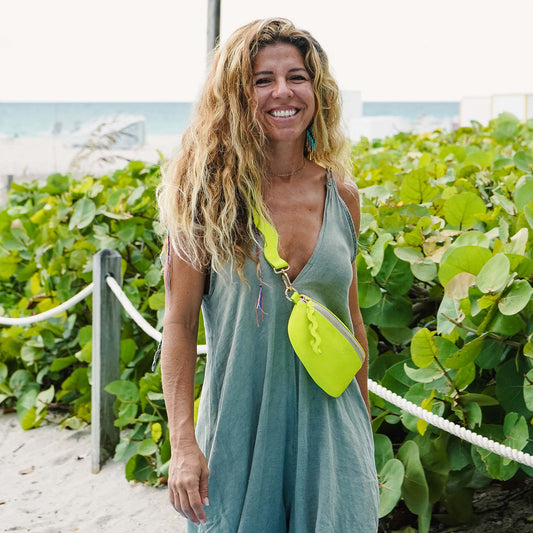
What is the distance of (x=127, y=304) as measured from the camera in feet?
10.7

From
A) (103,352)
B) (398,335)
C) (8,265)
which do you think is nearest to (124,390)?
Result: (103,352)

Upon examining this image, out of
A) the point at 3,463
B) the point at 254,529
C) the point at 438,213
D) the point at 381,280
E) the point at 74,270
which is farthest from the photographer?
the point at 74,270

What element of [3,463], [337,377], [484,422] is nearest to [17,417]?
[3,463]

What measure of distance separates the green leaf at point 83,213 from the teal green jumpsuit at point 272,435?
8.24 ft

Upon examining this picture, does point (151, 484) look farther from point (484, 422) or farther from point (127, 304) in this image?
point (484, 422)

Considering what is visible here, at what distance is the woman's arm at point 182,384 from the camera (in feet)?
4.71

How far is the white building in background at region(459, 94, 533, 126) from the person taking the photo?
19578 mm

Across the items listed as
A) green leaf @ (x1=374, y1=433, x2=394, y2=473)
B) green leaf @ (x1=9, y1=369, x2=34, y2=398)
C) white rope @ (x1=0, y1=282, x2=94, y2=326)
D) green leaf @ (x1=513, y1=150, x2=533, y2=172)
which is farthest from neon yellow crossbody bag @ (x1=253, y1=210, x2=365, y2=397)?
green leaf @ (x1=9, y1=369, x2=34, y2=398)

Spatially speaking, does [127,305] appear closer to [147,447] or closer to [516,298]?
[147,447]

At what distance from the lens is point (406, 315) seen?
8.22ft

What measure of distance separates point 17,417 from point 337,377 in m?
3.17

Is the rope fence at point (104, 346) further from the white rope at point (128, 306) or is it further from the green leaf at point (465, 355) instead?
the green leaf at point (465, 355)

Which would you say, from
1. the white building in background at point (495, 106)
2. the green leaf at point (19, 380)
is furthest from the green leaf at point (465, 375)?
the white building in background at point (495, 106)

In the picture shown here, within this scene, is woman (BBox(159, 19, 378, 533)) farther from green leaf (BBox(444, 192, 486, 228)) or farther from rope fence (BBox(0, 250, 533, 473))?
rope fence (BBox(0, 250, 533, 473))
